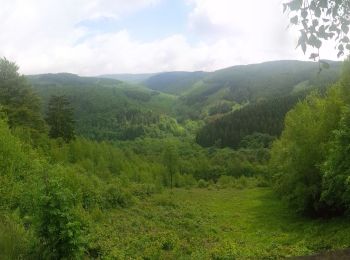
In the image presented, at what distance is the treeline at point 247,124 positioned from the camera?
5784 inches

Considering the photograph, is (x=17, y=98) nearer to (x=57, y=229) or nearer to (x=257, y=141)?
(x=57, y=229)

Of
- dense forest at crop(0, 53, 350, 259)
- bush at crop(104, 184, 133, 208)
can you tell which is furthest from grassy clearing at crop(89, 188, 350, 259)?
bush at crop(104, 184, 133, 208)

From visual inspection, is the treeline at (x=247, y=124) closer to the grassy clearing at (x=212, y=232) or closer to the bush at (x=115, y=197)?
the grassy clearing at (x=212, y=232)

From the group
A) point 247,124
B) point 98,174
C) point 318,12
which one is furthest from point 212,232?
point 247,124

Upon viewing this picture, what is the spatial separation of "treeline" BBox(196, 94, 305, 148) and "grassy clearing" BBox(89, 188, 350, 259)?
294 feet

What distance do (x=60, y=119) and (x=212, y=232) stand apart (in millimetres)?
33076

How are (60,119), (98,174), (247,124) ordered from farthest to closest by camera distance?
(247,124) < (60,119) < (98,174)

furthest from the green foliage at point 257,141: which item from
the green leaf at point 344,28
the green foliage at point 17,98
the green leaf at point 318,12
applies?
the green leaf at point 318,12

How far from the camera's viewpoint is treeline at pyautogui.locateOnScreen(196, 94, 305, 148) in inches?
5784

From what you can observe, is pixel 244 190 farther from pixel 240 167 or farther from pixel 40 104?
pixel 40 104

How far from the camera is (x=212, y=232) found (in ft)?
115

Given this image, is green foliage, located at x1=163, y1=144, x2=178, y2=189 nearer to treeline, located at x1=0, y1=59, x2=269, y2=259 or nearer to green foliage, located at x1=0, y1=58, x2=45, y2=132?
treeline, located at x1=0, y1=59, x2=269, y2=259

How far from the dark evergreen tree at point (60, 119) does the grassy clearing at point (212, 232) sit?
Result: 52.7 ft

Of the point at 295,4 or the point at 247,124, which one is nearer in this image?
the point at 295,4
